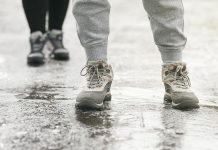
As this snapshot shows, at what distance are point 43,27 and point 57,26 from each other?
0.62 feet

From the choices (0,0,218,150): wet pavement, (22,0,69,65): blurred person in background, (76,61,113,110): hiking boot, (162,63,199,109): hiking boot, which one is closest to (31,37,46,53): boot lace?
(22,0,69,65): blurred person in background

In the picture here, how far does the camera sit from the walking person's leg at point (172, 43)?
3.18 metres

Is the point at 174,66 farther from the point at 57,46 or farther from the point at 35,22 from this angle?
the point at 57,46

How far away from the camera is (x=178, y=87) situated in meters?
3.24

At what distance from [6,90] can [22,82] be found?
321 millimetres

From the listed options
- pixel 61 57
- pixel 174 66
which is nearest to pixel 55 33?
pixel 61 57

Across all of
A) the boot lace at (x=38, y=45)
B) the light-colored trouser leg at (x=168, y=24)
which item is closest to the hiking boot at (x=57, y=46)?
the boot lace at (x=38, y=45)

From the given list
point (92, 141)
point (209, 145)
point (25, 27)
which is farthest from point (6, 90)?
point (25, 27)

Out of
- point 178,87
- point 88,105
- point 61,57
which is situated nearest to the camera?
point 88,105

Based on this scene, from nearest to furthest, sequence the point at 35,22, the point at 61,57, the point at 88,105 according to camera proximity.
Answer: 1. the point at 88,105
2. the point at 35,22
3. the point at 61,57

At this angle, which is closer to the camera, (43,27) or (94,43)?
(94,43)

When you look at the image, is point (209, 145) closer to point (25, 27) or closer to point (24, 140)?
point (24, 140)

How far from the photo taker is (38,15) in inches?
189

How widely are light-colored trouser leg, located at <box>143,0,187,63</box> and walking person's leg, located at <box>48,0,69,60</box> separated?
187 centimetres
